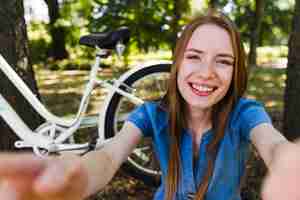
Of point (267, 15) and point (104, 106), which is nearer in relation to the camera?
point (104, 106)

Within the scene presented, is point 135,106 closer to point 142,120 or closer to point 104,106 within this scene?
point 104,106

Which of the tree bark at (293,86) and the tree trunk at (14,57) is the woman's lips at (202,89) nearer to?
the tree bark at (293,86)

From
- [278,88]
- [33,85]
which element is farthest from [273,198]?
[278,88]

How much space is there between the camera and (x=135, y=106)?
2605mm

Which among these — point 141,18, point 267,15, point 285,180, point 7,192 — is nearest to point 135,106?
point 285,180

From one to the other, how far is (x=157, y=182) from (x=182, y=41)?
4.61 ft

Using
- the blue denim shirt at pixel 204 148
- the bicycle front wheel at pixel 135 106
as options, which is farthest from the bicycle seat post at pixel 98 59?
the blue denim shirt at pixel 204 148

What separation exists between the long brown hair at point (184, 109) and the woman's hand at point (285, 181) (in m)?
0.85

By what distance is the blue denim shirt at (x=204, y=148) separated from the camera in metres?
1.61

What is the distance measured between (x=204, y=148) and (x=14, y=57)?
1.79m

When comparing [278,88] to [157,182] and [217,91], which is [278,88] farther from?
[217,91]

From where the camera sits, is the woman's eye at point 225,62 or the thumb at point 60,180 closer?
the thumb at point 60,180

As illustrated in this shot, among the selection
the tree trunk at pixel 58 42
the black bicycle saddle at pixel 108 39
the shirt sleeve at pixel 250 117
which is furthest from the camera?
the tree trunk at pixel 58 42

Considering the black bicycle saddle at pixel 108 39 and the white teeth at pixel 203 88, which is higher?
the black bicycle saddle at pixel 108 39
